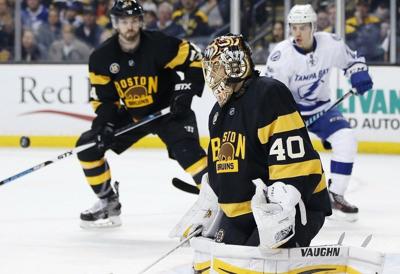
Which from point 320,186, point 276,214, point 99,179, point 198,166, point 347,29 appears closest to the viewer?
point 276,214

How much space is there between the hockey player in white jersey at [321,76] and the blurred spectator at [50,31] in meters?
3.62

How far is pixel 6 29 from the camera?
29.3 ft

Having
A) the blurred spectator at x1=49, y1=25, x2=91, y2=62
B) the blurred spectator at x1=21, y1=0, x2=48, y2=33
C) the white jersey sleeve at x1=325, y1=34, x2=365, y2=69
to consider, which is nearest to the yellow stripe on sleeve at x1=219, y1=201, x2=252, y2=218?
the white jersey sleeve at x1=325, y1=34, x2=365, y2=69

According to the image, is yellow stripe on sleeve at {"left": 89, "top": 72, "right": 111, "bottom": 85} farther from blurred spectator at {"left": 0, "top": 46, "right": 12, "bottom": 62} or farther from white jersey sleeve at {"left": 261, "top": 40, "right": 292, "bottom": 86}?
blurred spectator at {"left": 0, "top": 46, "right": 12, "bottom": 62}

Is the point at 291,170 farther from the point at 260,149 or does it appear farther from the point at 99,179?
the point at 99,179

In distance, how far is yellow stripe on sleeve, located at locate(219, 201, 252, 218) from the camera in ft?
9.86

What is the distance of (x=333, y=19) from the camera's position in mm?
8398

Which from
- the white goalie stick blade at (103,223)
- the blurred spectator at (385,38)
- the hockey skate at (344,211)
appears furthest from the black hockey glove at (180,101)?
the blurred spectator at (385,38)

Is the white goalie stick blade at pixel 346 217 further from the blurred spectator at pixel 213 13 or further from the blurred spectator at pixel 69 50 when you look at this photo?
the blurred spectator at pixel 69 50

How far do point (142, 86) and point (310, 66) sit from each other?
1.01 meters

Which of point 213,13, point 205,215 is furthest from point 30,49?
point 205,215

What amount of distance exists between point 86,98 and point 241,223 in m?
5.67

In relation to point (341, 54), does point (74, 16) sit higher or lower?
higher

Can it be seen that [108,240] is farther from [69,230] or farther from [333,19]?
[333,19]
